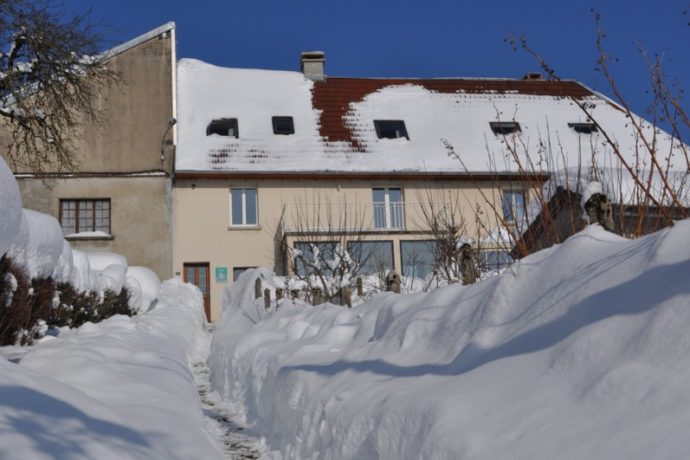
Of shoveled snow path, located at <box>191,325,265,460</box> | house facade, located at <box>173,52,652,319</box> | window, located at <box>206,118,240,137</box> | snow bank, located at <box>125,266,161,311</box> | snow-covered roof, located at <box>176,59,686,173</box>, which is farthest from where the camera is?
window, located at <box>206,118,240,137</box>

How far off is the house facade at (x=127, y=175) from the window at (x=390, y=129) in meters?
7.50

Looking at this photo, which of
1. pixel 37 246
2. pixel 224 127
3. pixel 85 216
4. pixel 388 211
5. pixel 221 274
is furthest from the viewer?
pixel 224 127

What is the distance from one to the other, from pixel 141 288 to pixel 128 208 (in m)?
7.87

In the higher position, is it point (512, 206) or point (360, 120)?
point (360, 120)

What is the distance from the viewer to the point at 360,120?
27.2 metres

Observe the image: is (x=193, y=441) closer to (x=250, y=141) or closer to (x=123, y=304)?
(x=123, y=304)

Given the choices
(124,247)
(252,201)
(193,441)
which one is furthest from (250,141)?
(193,441)

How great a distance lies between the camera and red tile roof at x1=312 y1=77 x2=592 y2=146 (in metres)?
26.7

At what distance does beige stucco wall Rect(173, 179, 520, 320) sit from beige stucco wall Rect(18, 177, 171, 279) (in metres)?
0.45

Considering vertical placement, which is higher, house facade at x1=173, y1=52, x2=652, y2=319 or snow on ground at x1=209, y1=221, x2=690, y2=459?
house facade at x1=173, y1=52, x2=652, y2=319

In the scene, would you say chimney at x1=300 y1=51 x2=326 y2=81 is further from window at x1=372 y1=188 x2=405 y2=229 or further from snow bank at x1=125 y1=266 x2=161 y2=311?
snow bank at x1=125 y1=266 x2=161 y2=311

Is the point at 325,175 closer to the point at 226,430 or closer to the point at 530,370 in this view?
the point at 226,430

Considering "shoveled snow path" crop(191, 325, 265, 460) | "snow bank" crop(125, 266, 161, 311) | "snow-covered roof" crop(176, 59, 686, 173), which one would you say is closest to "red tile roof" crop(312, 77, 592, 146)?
"snow-covered roof" crop(176, 59, 686, 173)

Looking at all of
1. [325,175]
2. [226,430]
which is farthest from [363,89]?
[226,430]
